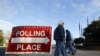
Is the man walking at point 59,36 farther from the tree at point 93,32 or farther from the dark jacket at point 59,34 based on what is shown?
the tree at point 93,32

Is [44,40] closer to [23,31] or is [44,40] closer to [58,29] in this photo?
[23,31]

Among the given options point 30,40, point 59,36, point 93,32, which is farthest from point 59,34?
point 93,32

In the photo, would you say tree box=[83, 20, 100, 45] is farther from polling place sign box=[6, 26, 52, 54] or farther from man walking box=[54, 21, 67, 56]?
polling place sign box=[6, 26, 52, 54]

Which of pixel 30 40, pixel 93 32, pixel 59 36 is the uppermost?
pixel 93 32

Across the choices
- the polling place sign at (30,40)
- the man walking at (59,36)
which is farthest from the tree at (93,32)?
the polling place sign at (30,40)

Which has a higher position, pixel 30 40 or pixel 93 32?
pixel 93 32

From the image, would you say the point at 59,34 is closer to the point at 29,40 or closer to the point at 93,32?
the point at 29,40

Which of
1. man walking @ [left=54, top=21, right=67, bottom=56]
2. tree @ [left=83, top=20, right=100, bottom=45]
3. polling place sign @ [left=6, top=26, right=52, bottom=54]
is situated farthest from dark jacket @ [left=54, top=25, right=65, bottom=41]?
tree @ [left=83, top=20, right=100, bottom=45]

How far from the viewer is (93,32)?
191 feet

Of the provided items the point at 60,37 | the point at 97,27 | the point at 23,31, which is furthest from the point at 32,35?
the point at 97,27

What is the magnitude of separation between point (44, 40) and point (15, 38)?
98 cm

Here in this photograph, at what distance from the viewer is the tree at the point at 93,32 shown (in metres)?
55.9

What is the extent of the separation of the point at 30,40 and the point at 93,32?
47.7 m

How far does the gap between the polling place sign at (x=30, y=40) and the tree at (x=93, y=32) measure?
4395 cm
